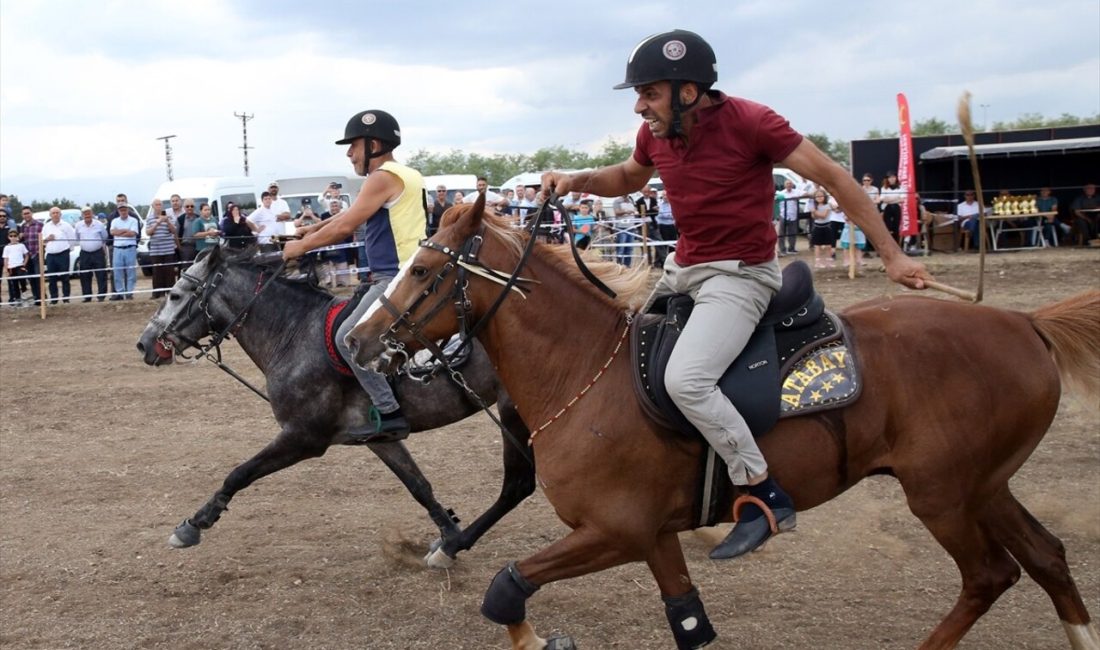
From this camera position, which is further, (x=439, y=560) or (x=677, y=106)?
(x=439, y=560)

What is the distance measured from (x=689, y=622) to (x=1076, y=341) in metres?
2.18

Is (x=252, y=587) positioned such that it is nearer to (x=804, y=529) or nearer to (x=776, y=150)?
(x=804, y=529)

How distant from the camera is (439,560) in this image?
6.17 meters

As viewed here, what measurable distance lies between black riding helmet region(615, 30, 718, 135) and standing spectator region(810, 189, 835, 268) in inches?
630

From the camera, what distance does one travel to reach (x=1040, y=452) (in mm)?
7891

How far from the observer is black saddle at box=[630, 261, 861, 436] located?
13.9 ft

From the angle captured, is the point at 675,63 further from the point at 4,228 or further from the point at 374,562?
the point at 4,228

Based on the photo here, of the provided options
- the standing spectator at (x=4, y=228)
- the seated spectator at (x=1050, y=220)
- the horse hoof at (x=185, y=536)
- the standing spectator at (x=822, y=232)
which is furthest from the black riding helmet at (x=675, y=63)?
the seated spectator at (x=1050, y=220)

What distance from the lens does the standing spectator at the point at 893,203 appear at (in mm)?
20688

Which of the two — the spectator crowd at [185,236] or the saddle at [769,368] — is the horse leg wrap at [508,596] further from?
the spectator crowd at [185,236]

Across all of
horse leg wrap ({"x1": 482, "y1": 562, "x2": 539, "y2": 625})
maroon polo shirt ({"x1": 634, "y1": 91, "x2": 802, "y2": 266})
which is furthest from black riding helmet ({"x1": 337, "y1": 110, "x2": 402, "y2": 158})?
horse leg wrap ({"x1": 482, "y1": 562, "x2": 539, "y2": 625})

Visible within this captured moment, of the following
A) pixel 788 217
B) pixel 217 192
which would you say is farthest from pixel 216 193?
pixel 788 217

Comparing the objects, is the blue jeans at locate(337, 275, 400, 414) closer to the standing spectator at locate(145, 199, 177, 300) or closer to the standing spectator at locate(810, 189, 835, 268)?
the standing spectator at locate(145, 199, 177, 300)

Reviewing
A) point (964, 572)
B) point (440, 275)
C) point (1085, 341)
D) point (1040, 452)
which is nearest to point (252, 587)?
point (440, 275)
